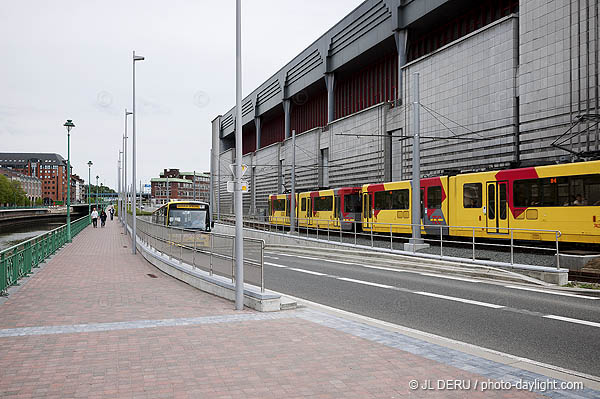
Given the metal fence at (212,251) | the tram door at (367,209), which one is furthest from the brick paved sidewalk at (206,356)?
the tram door at (367,209)

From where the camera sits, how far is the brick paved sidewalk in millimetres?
4961

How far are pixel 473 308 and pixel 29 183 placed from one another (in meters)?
188

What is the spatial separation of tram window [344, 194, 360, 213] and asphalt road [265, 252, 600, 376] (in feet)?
45.7

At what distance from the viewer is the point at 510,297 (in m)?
11.2

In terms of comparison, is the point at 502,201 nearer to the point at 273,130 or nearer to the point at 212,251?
the point at 212,251

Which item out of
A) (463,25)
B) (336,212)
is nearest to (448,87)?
(463,25)

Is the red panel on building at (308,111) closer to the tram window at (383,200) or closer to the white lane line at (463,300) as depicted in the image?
the tram window at (383,200)

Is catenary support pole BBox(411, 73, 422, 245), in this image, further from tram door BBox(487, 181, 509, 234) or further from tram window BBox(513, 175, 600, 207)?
tram window BBox(513, 175, 600, 207)

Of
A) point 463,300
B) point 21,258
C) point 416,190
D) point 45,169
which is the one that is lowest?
point 463,300

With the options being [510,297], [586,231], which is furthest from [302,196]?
[510,297]

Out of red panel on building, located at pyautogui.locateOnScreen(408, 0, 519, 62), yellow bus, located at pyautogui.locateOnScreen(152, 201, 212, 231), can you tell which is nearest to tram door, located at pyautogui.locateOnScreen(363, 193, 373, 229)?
yellow bus, located at pyautogui.locateOnScreen(152, 201, 212, 231)

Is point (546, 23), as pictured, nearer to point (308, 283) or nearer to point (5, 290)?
point (308, 283)

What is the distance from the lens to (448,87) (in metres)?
29.5

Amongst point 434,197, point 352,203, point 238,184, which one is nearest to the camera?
point 238,184
